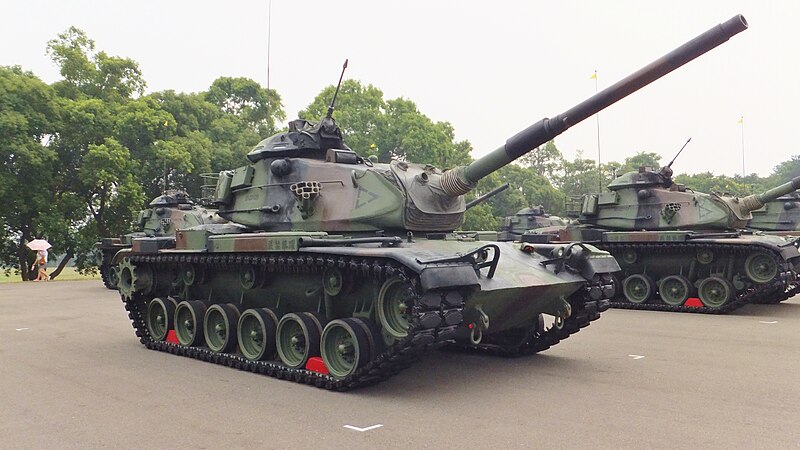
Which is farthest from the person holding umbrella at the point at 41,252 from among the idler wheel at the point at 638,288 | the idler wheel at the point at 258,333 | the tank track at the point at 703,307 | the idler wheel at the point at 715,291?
the idler wheel at the point at 715,291

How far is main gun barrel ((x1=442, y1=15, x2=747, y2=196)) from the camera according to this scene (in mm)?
7332

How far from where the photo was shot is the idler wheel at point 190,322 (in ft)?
37.6

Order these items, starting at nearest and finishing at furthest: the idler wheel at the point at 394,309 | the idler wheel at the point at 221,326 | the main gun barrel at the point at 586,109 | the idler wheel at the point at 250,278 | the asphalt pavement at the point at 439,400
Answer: the asphalt pavement at the point at 439,400 → the main gun barrel at the point at 586,109 → the idler wheel at the point at 394,309 → the idler wheel at the point at 250,278 → the idler wheel at the point at 221,326

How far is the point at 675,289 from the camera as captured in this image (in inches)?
721

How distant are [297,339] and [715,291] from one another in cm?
1206

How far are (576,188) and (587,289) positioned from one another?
77.4 m

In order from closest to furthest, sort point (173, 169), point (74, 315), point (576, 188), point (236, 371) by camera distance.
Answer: point (236, 371) → point (74, 315) → point (173, 169) → point (576, 188)

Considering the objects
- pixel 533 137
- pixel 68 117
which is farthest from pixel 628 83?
pixel 68 117

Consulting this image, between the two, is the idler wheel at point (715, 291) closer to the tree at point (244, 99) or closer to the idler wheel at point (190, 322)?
the idler wheel at point (190, 322)

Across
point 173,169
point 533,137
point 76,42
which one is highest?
point 76,42

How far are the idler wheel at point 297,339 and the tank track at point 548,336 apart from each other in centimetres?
306

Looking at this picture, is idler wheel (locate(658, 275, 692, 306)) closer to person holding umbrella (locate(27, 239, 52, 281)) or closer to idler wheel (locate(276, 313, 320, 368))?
idler wheel (locate(276, 313, 320, 368))

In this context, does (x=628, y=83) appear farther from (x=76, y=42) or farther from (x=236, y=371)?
(x=76, y=42)

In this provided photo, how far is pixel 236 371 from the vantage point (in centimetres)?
1020
